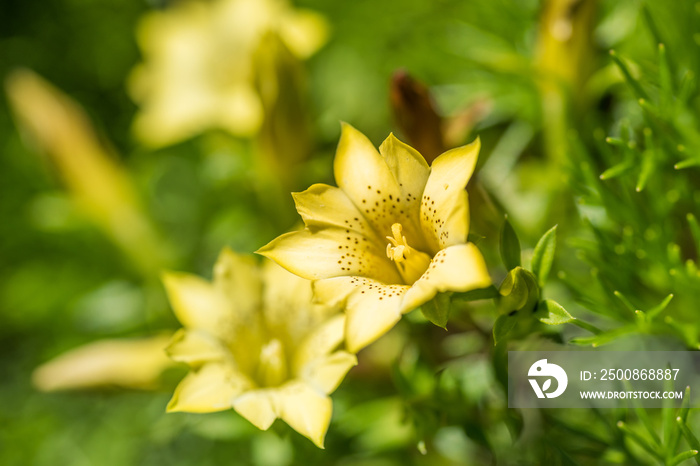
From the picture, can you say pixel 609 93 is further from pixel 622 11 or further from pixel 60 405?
pixel 60 405

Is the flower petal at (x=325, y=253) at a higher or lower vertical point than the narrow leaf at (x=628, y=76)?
lower

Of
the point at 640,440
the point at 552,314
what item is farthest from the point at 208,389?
the point at 640,440

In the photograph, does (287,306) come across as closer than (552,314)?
No

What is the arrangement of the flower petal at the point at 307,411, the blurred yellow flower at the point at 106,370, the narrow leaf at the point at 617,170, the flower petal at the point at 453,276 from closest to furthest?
1. the flower petal at the point at 453,276
2. the flower petal at the point at 307,411
3. the narrow leaf at the point at 617,170
4. the blurred yellow flower at the point at 106,370

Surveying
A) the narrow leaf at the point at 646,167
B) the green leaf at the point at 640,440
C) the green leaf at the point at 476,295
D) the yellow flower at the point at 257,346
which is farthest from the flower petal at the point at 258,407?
the narrow leaf at the point at 646,167

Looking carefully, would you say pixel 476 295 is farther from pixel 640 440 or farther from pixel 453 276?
pixel 640 440

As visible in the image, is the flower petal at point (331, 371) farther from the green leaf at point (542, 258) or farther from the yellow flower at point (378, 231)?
the green leaf at point (542, 258)
